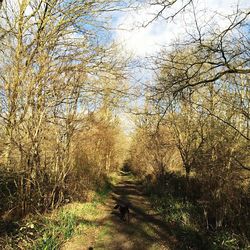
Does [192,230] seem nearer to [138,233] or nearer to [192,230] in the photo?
[192,230]

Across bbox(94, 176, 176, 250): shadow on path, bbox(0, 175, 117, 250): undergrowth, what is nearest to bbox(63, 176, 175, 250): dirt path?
bbox(94, 176, 176, 250): shadow on path

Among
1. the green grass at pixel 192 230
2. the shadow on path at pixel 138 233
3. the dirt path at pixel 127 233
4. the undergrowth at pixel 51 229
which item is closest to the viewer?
the undergrowth at pixel 51 229

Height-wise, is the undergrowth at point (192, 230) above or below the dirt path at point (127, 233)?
above

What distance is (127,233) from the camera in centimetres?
884

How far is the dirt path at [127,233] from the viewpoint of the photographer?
7.65m

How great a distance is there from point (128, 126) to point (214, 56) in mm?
23431

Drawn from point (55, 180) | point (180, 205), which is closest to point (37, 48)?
point (55, 180)

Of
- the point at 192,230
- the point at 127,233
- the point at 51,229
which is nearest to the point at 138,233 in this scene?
the point at 127,233

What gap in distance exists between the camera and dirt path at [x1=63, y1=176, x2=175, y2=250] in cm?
765

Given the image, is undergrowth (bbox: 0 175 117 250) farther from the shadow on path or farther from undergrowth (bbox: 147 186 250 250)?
undergrowth (bbox: 147 186 250 250)

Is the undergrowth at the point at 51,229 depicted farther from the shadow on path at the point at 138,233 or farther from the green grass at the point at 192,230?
the green grass at the point at 192,230

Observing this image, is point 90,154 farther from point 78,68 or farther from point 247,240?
point 247,240

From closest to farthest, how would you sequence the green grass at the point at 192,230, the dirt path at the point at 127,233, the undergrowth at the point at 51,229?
the undergrowth at the point at 51,229 → the green grass at the point at 192,230 → the dirt path at the point at 127,233

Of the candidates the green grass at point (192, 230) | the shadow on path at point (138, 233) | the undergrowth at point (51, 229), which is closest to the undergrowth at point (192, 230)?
the green grass at point (192, 230)
